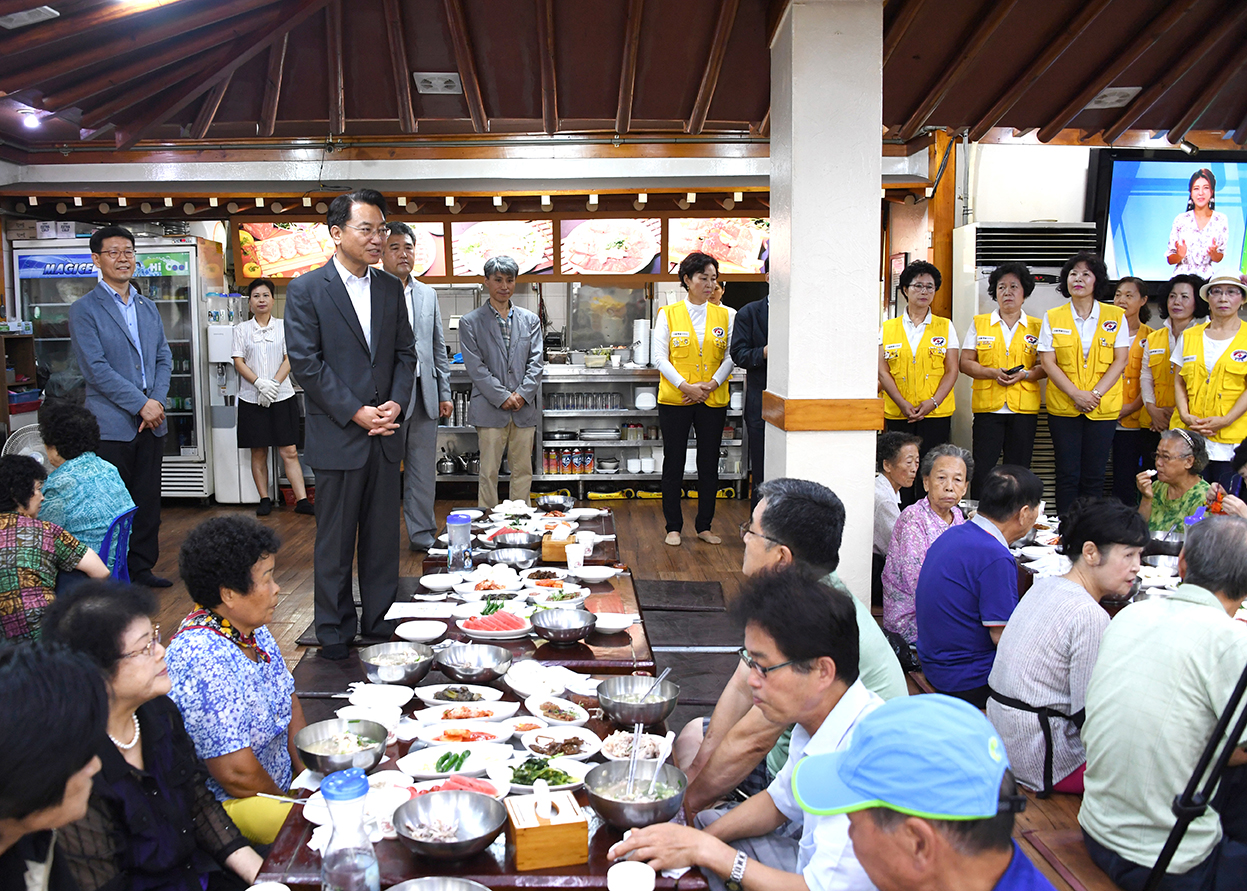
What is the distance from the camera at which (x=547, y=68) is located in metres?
4.61

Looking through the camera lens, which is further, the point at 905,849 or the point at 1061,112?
the point at 1061,112

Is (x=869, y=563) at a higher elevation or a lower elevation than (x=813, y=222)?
lower

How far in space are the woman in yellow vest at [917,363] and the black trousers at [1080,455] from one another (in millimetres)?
814

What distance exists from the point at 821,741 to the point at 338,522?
2.50m

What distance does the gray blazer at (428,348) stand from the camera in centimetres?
558

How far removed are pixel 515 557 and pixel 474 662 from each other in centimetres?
117

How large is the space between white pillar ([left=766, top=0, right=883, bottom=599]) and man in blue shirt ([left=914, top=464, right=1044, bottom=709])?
2.64 ft

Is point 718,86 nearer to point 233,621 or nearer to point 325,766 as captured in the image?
point 233,621

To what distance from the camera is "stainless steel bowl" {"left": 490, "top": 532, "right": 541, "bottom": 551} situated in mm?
3879

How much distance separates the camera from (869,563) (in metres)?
4.19

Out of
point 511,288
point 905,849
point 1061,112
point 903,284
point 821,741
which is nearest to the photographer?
point 905,849

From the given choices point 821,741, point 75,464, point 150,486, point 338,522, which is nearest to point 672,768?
point 821,741

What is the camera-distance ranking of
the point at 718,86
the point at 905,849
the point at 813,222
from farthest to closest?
1. the point at 718,86
2. the point at 813,222
3. the point at 905,849

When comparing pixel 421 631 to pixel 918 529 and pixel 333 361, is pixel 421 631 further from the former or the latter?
pixel 918 529
